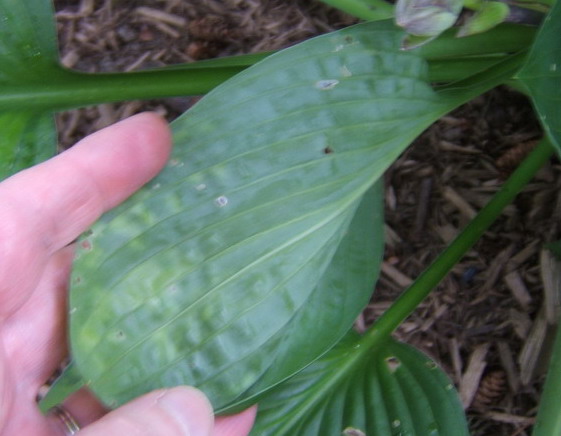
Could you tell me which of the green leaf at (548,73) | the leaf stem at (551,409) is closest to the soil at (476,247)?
the leaf stem at (551,409)

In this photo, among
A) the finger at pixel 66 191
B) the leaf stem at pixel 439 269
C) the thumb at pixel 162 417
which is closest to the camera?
the thumb at pixel 162 417

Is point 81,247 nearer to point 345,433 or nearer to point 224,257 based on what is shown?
point 224,257

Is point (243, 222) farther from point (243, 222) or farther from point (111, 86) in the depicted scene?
point (111, 86)

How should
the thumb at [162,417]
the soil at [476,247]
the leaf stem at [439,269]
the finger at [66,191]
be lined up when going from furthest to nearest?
1. the soil at [476,247]
2. the leaf stem at [439,269]
3. the finger at [66,191]
4. the thumb at [162,417]

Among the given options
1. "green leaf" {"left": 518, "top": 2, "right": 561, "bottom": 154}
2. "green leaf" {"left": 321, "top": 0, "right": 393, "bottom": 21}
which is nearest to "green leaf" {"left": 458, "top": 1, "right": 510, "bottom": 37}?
"green leaf" {"left": 518, "top": 2, "right": 561, "bottom": 154}

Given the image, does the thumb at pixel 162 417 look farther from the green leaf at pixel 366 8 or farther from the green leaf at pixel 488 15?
the green leaf at pixel 366 8
